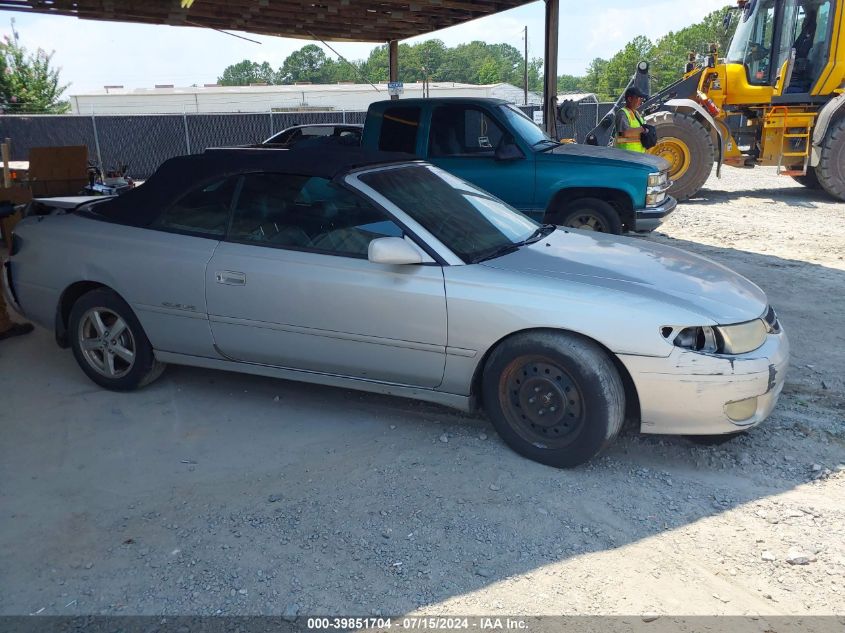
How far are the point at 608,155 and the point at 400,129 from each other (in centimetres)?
241

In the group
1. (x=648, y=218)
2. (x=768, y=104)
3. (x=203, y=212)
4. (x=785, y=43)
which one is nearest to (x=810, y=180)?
(x=768, y=104)

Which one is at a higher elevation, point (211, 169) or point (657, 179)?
point (211, 169)

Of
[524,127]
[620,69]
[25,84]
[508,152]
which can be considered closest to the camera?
[508,152]

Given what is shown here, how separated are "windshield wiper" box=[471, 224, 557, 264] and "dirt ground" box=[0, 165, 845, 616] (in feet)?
3.38

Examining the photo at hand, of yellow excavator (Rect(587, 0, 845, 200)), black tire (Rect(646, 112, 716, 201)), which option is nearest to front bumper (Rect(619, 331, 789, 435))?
yellow excavator (Rect(587, 0, 845, 200))

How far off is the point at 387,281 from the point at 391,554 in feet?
4.86

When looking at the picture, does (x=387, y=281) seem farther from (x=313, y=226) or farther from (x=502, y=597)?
(x=502, y=597)

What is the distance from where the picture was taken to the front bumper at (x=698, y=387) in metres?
3.46

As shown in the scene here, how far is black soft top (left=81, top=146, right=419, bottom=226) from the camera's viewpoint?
4434mm

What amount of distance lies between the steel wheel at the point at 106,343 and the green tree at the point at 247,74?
418 feet

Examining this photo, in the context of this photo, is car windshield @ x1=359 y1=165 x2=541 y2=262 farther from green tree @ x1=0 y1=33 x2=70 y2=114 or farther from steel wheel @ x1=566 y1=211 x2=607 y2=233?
green tree @ x1=0 y1=33 x2=70 y2=114

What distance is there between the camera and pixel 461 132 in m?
8.10

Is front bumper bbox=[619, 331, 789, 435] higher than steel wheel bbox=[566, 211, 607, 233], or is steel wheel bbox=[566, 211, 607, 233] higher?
steel wheel bbox=[566, 211, 607, 233]

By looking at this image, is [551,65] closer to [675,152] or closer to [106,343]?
[675,152]
